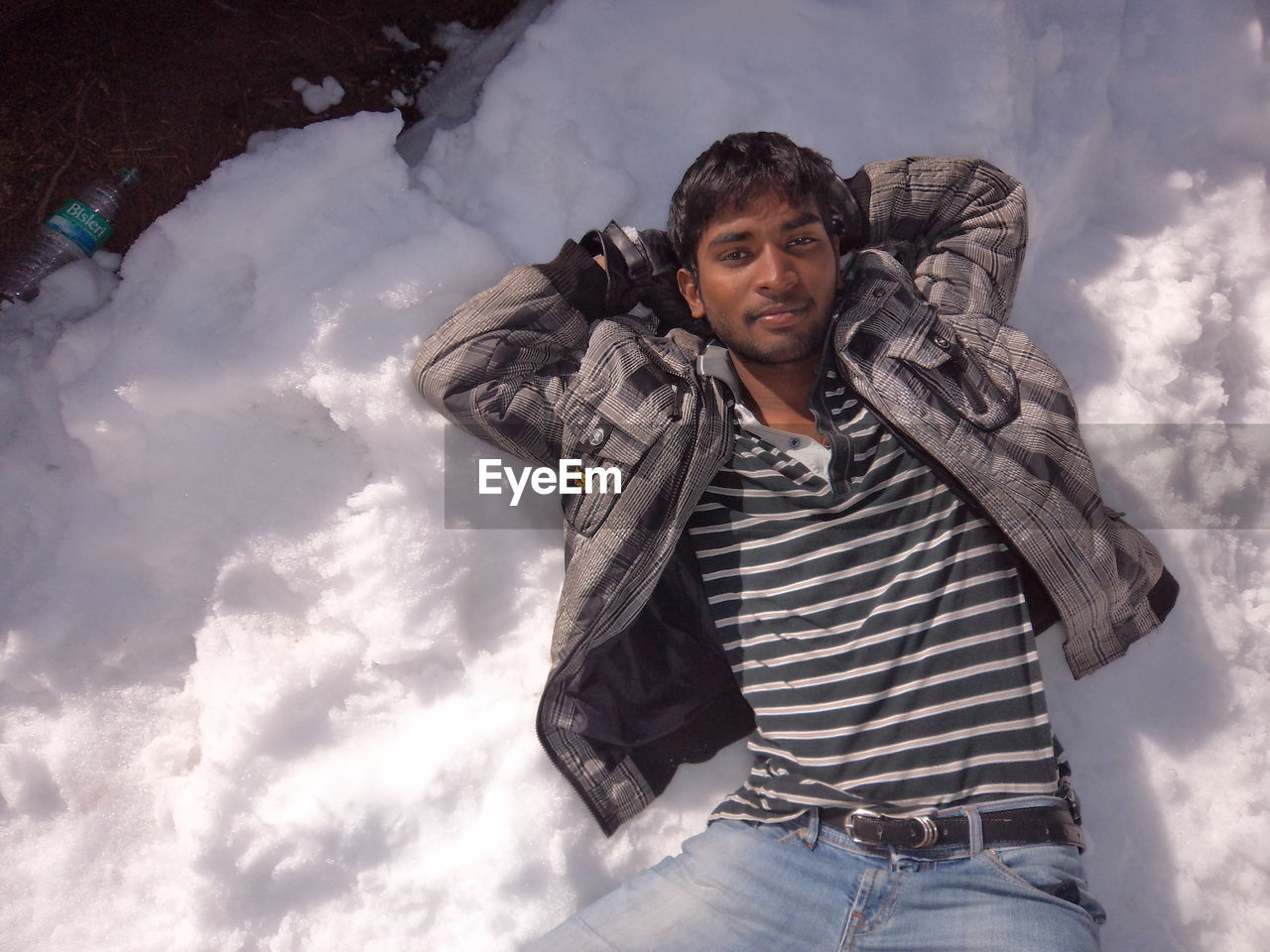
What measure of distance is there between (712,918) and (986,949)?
0.61 metres

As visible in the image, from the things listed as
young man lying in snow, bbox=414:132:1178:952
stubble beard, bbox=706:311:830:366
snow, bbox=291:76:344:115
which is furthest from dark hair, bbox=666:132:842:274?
snow, bbox=291:76:344:115

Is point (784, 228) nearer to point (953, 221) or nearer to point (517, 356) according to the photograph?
point (953, 221)

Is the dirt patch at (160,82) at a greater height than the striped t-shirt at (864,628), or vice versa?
the dirt patch at (160,82)

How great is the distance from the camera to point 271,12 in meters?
2.64

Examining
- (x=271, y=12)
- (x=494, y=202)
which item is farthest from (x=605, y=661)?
(x=271, y=12)

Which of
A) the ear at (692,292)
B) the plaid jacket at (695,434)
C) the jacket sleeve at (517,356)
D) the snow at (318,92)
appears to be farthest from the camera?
the snow at (318,92)

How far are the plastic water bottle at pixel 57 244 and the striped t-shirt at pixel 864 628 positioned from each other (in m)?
2.10

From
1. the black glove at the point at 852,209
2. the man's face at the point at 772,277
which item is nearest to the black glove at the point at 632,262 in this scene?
the man's face at the point at 772,277

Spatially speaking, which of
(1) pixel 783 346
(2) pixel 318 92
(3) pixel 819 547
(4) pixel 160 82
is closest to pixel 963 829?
(3) pixel 819 547

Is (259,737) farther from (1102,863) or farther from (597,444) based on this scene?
(1102,863)

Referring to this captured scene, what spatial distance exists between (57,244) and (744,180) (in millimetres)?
2127

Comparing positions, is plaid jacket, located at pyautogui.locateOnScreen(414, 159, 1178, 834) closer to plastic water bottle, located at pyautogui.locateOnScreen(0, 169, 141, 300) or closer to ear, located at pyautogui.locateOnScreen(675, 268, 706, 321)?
ear, located at pyautogui.locateOnScreen(675, 268, 706, 321)

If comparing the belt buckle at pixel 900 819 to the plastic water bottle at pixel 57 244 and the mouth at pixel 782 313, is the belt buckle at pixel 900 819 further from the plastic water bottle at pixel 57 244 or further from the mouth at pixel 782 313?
the plastic water bottle at pixel 57 244

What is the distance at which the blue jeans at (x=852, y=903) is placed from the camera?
1.80 m
